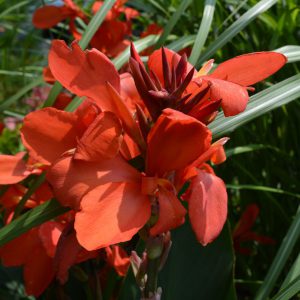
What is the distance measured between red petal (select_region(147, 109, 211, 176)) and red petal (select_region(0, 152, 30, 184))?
20 centimetres

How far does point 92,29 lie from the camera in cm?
96

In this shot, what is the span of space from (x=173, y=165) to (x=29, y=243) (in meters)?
0.37

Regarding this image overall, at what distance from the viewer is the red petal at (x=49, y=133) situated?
0.58 metres

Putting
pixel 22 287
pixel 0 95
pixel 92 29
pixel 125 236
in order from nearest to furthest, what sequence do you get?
1. pixel 125 236
2. pixel 92 29
3. pixel 22 287
4. pixel 0 95

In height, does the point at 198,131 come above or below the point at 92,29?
above

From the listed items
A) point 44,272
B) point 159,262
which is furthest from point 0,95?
point 159,262

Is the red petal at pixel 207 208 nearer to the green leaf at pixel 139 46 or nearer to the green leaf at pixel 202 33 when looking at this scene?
the green leaf at pixel 202 33

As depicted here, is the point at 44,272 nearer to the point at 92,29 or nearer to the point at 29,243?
the point at 29,243

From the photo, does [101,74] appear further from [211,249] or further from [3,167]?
[211,249]

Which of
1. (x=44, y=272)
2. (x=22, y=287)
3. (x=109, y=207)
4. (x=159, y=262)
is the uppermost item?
(x=109, y=207)

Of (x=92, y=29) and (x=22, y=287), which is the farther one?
(x=22, y=287)

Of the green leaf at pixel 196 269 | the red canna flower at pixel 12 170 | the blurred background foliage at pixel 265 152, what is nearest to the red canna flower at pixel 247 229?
the blurred background foliage at pixel 265 152

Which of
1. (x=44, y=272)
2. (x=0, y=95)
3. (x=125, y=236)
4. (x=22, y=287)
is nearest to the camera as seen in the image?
(x=125, y=236)

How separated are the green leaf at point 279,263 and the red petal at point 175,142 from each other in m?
0.32
